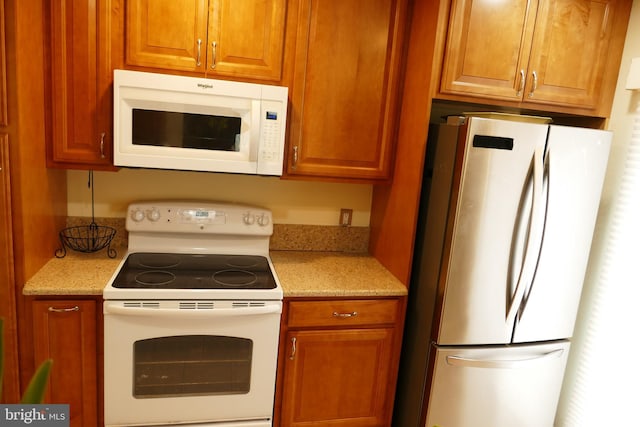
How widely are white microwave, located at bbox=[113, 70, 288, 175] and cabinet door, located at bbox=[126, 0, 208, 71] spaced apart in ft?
0.31

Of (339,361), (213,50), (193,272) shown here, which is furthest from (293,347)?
(213,50)

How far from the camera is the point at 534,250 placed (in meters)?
1.81

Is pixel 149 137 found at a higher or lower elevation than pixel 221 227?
higher

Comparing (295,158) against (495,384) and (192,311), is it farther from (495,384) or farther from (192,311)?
(495,384)

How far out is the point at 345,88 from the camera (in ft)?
6.86

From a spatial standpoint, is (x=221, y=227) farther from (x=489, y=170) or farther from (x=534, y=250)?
(x=534, y=250)

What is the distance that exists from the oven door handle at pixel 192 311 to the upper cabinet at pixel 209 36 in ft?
3.37

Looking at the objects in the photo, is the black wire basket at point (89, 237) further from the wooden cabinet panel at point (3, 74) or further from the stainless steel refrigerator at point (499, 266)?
the stainless steel refrigerator at point (499, 266)

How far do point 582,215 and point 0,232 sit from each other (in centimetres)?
234

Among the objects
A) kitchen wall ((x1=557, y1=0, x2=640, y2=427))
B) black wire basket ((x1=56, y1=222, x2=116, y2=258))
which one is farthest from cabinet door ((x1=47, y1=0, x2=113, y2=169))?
kitchen wall ((x1=557, y1=0, x2=640, y2=427))

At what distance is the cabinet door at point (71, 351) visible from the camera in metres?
1.74

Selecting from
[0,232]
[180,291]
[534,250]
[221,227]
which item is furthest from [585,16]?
[0,232]

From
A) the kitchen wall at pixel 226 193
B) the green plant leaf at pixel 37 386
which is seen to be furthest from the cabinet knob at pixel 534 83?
the green plant leaf at pixel 37 386

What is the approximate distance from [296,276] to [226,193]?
0.64 m
